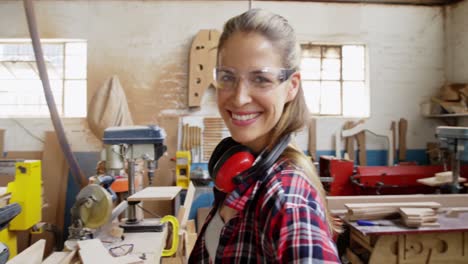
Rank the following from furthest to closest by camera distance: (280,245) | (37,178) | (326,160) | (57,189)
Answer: (57,189) < (326,160) < (37,178) < (280,245)

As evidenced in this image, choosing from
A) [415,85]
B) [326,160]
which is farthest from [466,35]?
[326,160]

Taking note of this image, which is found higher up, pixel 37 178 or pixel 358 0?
pixel 358 0

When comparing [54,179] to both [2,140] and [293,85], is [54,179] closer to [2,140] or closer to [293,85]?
[2,140]

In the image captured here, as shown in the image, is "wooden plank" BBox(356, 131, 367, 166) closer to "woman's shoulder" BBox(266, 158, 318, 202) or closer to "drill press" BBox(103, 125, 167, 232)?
"drill press" BBox(103, 125, 167, 232)

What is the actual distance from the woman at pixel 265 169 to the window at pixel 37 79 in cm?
400

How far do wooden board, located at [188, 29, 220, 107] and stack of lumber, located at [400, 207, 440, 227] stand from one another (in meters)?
2.72

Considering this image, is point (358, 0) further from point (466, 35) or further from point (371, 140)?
point (371, 140)

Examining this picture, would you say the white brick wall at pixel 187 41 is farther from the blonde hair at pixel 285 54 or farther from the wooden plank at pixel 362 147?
the blonde hair at pixel 285 54

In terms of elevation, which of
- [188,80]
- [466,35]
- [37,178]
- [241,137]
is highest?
[466,35]

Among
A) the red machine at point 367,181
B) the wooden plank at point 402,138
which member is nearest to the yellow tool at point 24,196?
the red machine at point 367,181

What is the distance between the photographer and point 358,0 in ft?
15.1

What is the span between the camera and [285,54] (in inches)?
35.9

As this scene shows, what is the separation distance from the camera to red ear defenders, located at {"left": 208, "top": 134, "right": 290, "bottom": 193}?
0.82m

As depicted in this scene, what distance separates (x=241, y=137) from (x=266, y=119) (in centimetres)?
8
